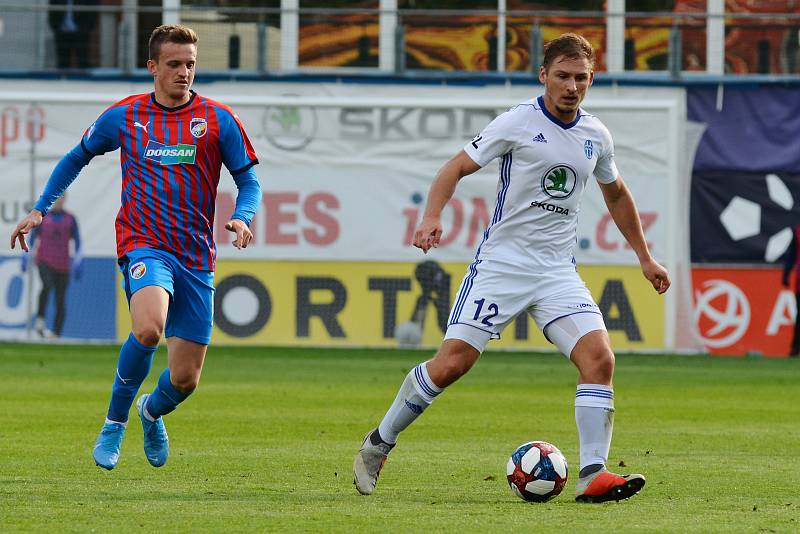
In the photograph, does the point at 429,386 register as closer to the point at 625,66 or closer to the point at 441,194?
the point at 441,194

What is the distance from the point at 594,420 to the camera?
7.43 metres

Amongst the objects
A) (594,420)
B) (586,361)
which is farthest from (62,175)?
(594,420)

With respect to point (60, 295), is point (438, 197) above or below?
above

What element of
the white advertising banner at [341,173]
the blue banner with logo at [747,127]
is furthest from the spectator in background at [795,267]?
the white advertising banner at [341,173]

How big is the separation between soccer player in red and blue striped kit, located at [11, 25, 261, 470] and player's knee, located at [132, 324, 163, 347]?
2 cm

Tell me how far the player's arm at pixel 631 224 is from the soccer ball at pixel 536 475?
1077mm

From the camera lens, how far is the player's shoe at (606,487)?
7.09 metres

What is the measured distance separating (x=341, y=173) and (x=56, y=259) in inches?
167

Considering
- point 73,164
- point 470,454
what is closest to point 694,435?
point 470,454

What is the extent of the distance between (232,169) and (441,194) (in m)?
1.54

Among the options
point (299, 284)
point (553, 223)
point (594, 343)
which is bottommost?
point (299, 284)

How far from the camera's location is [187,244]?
325 inches

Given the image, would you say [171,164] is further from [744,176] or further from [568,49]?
[744,176]

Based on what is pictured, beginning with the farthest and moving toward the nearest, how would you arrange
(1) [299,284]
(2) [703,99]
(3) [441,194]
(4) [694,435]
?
(2) [703,99] < (1) [299,284] < (4) [694,435] < (3) [441,194]
